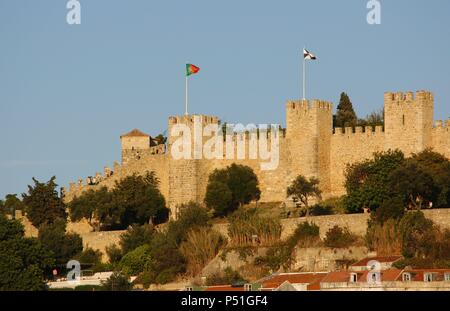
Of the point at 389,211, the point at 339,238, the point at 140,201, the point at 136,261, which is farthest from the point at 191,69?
the point at 389,211

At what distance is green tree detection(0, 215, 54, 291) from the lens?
54291 millimetres

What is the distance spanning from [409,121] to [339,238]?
16.9 feet

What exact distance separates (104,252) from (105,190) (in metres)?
3.32

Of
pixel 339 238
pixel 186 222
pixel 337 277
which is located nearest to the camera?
pixel 337 277

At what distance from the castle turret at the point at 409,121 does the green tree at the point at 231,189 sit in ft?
17.7

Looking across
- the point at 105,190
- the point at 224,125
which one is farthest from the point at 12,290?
the point at 224,125

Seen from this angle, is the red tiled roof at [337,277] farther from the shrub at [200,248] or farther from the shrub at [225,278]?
the shrub at [200,248]

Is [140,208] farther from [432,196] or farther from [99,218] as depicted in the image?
[432,196]

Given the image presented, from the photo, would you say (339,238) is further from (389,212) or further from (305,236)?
(389,212)

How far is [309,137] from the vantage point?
195ft

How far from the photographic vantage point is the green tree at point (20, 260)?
178 ft

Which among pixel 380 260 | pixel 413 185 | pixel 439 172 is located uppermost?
pixel 439 172

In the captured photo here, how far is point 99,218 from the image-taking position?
205ft
